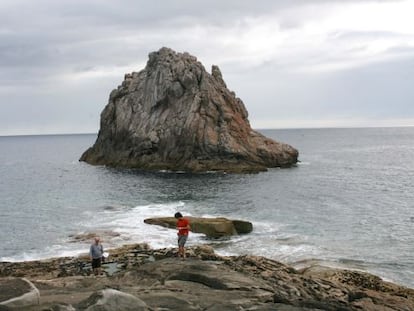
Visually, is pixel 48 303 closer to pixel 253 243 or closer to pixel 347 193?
pixel 253 243

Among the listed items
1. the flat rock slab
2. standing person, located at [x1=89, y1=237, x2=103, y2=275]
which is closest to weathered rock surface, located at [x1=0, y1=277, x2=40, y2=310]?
the flat rock slab

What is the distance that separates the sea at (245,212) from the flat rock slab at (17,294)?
1970 cm

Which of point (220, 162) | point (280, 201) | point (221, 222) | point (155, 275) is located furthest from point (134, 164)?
point (155, 275)

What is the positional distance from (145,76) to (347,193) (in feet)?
186

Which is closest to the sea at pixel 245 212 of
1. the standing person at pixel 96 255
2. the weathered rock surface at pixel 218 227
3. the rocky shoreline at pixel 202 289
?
the weathered rock surface at pixel 218 227

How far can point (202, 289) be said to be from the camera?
1666cm

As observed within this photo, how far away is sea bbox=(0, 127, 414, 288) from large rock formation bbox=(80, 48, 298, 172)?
5070 millimetres

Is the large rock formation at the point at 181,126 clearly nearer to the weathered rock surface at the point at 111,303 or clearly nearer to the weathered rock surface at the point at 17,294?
the weathered rock surface at the point at 17,294

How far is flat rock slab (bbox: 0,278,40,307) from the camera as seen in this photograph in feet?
42.0

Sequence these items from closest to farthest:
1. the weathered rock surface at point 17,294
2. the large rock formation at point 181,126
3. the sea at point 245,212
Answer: the weathered rock surface at point 17,294, the sea at point 245,212, the large rock formation at point 181,126

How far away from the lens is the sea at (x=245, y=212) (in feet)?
113

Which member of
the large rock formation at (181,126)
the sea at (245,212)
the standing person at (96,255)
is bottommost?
the sea at (245,212)

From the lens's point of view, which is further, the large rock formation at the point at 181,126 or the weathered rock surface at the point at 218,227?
the large rock formation at the point at 181,126

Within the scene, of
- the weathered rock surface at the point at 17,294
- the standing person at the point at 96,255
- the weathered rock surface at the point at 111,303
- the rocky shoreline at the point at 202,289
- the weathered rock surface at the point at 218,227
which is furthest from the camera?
the weathered rock surface at the point at 218,227
